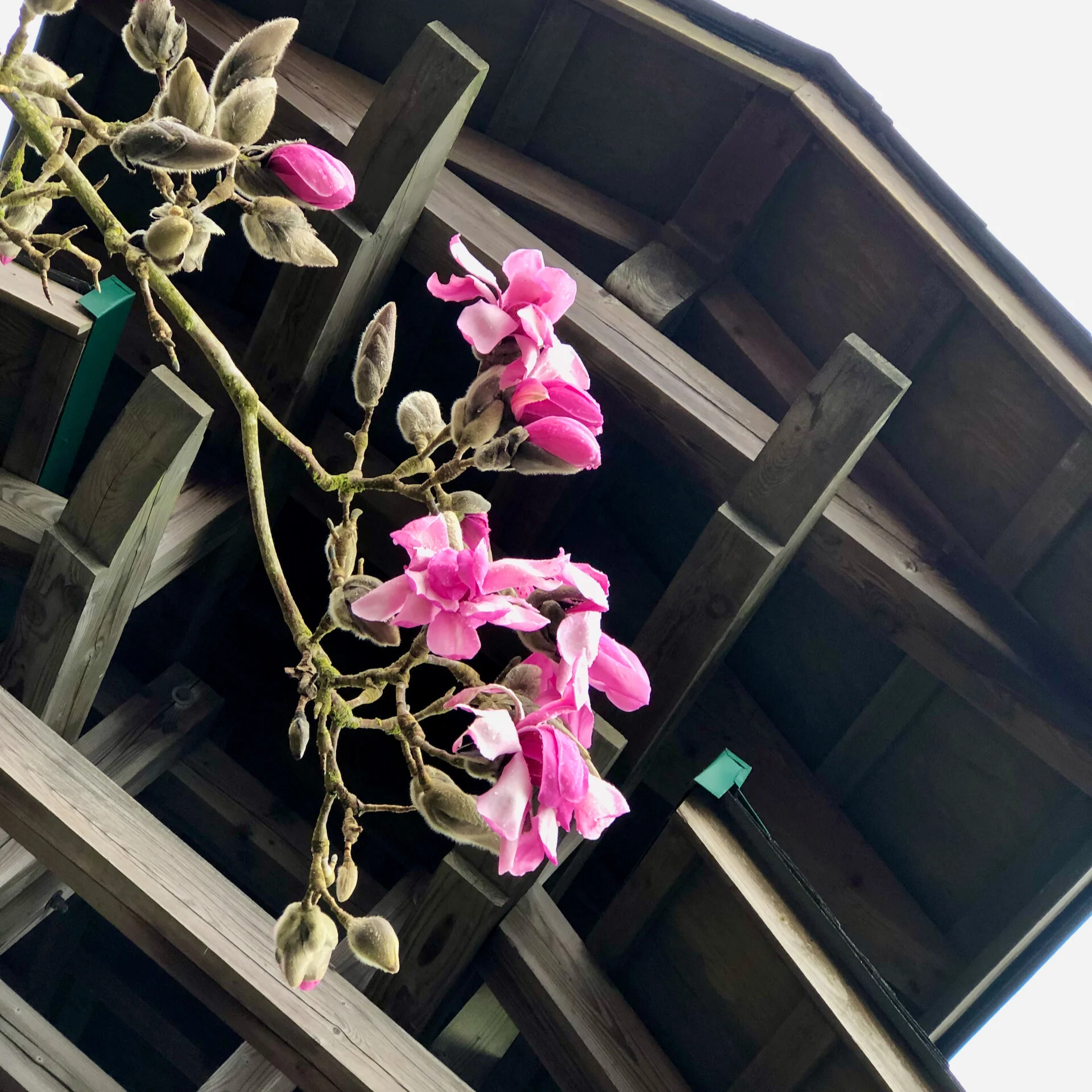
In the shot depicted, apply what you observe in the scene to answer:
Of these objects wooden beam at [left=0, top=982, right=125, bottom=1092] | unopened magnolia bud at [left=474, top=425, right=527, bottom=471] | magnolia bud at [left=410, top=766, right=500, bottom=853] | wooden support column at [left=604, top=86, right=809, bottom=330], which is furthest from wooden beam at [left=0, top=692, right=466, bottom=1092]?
wooden support column at [left=604, top=86, right=809, bottom=330]

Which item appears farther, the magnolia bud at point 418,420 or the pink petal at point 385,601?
the magnolia bud at point 418,420

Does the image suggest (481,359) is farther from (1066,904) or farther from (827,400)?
(1066,904)

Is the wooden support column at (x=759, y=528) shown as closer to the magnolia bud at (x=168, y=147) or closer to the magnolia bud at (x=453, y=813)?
the magnolia bud at (x=453, y=813)

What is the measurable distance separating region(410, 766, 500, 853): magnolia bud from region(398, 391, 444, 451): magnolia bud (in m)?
0.21

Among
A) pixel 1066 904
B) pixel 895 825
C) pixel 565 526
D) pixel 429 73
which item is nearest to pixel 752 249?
pixel 565 526

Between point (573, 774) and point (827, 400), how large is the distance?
691mm

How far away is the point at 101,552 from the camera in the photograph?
1018 mm

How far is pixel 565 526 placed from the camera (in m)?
1.53

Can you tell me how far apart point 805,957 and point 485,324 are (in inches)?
28.0

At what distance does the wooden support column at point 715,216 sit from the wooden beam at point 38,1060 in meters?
1.21

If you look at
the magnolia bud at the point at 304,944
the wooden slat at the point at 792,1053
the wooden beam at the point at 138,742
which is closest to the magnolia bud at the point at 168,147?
the magnolia bud at the point at 304,944

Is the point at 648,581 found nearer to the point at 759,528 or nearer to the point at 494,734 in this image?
the point at 759,528

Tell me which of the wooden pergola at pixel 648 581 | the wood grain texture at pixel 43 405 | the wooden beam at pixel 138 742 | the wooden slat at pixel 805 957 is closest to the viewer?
the wooden slat at pixel 805 957

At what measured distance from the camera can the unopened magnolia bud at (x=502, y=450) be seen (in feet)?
1.73
